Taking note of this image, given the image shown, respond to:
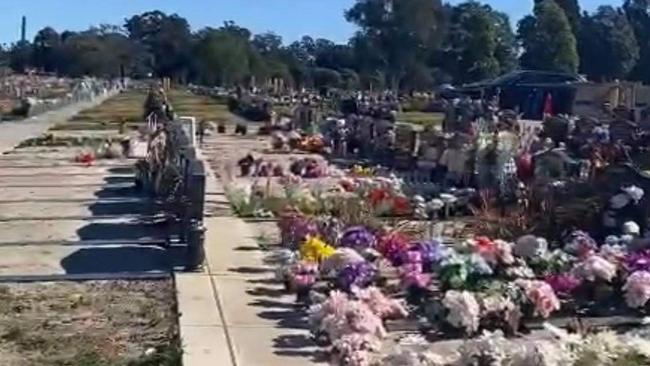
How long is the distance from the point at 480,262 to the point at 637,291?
1.12 meters

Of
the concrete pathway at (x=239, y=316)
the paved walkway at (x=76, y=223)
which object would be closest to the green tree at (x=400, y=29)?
the paved walkway at (x=76, y=223)

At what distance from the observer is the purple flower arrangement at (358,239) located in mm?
11375

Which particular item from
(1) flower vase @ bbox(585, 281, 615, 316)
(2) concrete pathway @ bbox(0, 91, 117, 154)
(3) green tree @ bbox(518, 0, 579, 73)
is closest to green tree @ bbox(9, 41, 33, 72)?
(3) green tree @ bbox(518, 0, 579, 73)

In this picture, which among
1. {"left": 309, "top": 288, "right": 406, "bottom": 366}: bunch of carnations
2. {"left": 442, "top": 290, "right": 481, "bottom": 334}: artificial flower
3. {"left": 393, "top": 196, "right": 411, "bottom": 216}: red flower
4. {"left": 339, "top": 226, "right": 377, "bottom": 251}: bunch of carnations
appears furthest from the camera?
{"left": 393, "top": 196, "right": 411, "bottom": 216}: red flower

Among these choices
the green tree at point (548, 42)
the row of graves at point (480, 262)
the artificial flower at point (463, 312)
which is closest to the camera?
the row of graves at point (480, 262)

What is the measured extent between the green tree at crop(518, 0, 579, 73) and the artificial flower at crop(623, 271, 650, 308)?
282 ft

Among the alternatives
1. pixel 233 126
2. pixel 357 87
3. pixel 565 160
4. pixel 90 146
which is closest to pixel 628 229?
pixel 565 160

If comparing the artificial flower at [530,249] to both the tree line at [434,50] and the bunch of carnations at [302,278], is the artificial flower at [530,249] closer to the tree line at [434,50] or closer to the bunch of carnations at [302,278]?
the bunch of carnations at [302,278]

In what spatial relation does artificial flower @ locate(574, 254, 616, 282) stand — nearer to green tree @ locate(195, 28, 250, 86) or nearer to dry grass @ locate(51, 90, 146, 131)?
dry grass @ locate(51, 90, 146, 131)

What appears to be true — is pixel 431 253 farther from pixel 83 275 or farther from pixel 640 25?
pixel 640 25

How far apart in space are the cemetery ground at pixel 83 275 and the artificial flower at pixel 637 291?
318 cm

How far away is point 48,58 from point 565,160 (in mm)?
131318

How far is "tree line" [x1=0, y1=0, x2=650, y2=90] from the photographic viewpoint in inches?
3844

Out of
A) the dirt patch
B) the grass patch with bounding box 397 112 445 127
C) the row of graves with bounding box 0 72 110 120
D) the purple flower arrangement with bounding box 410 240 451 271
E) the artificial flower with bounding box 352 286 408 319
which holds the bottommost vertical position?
the row of graves with bounding box 0 72 110 120
